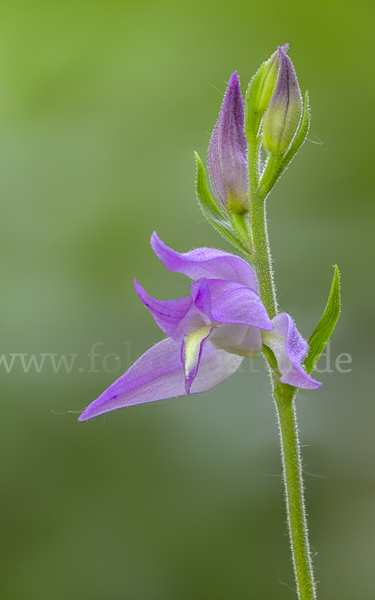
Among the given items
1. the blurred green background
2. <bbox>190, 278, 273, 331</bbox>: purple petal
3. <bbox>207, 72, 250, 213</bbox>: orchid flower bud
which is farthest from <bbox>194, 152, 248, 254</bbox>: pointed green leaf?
the blurred green background

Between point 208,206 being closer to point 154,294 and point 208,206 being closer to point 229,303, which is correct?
point 229,303

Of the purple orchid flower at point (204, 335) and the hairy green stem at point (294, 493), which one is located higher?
the purple orchid flower at point (204, 335)

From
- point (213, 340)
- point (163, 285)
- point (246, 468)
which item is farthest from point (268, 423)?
point (213, 340)

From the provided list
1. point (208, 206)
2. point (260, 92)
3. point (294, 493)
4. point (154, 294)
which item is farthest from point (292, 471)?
point (154, 294)

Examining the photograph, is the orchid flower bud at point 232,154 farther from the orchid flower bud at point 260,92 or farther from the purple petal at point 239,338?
the purple petal at point 239,338

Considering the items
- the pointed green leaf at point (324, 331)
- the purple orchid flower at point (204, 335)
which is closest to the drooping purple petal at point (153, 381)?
the purple orchid flower at point (204, 335)

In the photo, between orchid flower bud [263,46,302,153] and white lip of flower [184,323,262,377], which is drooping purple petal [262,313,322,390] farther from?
orchid flower bud [263,46,302,153]

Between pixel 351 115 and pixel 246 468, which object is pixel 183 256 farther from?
pixel 351 115
